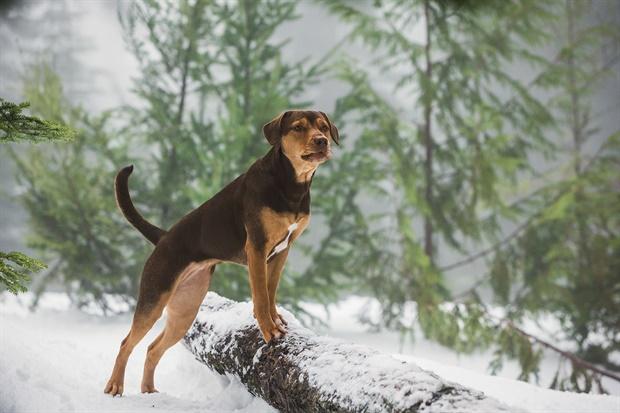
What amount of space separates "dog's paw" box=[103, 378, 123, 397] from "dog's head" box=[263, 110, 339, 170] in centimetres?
125

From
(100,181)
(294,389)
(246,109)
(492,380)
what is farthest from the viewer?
(100,181)

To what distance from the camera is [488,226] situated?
26.5 ft

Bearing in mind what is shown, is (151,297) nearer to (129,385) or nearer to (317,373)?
(317,373)

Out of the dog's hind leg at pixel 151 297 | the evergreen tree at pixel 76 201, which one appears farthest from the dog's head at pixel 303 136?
the evergreen tree at pixel 76 201

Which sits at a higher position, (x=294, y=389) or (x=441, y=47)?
(x=441, y=47)

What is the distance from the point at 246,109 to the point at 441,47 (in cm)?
289

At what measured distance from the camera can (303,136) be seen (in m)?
2.23

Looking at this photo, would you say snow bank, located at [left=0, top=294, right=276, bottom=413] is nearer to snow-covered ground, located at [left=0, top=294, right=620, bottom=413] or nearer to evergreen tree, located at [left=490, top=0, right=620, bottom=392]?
snow-covered ground, located at [left=0, top=294, right=620, bottom=413]

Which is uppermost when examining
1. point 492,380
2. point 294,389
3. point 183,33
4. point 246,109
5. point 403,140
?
point 183,33

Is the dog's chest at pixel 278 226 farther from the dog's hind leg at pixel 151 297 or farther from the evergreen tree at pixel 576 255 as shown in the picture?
the evergreen tree at pixel 576 255

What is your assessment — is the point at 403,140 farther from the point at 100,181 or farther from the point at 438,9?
the point at 100,181

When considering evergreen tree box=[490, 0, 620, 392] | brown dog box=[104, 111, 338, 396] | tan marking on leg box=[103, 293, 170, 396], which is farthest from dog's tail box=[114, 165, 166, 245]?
evergreen tree box=[490, 0, 620, 392]

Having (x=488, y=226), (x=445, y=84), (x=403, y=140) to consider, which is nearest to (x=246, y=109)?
(x=403, y=140)

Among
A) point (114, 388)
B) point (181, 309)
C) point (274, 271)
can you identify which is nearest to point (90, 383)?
point (114, 388)
